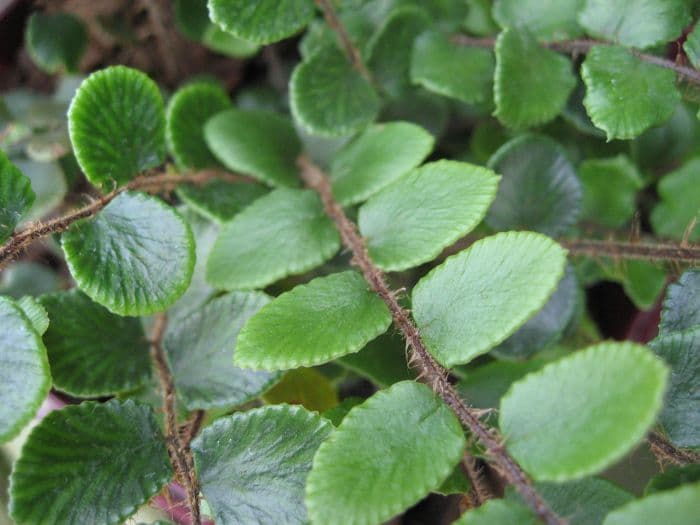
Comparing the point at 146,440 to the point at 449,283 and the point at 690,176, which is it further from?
the point at 690,176

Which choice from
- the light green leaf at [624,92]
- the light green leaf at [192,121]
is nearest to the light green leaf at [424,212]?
the light green leaf at [624,92]

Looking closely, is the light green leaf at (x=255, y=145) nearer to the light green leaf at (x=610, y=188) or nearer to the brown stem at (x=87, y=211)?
the brown stem at (x=87, y=211)

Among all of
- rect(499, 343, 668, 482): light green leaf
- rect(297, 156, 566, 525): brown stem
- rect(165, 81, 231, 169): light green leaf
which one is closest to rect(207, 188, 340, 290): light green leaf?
rect(297, 156, 566, 525): brown stem

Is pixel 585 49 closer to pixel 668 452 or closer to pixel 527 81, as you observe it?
pixel 527 81

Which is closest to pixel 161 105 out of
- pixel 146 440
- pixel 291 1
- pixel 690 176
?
pixel 291 1

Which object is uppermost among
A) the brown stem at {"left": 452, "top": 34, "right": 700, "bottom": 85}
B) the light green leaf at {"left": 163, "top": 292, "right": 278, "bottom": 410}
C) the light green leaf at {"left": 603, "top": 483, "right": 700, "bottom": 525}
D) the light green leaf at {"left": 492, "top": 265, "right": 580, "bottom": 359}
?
the brown stem at {"left": 452, "top": 34, "right": 700, "bottom": 85}

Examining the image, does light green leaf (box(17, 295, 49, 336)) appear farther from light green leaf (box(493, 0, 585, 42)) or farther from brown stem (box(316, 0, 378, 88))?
light green leaf (box(493, 0, 585, 42))

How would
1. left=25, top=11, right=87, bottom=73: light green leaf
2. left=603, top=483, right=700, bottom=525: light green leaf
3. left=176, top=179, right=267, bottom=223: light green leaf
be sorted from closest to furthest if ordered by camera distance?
left=603, top=483, right=700, bottom=525: light green leaf < left=176, top=179, right=267, bottom=223: light green leaf < left=25, top=11, right=87, bottom=73: light green leaf
